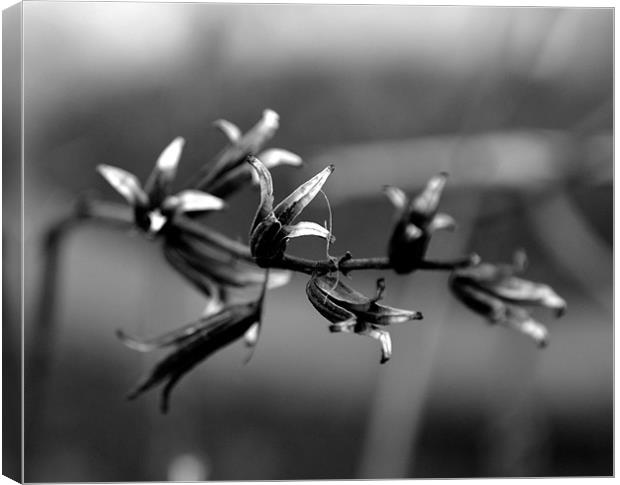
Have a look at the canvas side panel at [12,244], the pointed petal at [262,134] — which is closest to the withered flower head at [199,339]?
the pointed petal at [262,134]

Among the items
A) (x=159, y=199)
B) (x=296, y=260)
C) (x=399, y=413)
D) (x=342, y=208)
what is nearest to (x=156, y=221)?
(x=159, y=199)

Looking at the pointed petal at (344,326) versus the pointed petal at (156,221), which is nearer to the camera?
the pointed petal at (344,326)

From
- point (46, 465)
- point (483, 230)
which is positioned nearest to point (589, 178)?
point (483, 230)

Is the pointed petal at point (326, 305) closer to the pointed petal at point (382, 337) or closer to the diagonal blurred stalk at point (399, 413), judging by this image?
the pointed petal at point (382, 337)

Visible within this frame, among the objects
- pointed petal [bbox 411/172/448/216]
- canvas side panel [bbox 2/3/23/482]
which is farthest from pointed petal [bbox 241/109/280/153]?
canvas side panel [bbox 2/3/23/482]

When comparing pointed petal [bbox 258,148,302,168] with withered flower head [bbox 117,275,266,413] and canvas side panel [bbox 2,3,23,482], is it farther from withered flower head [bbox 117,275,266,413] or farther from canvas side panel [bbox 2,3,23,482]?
canvas side panel [bbox 2,3,23,482]

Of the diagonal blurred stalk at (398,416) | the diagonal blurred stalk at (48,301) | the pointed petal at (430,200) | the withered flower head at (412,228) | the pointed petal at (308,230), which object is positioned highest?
the pointed petal at (308,230)
